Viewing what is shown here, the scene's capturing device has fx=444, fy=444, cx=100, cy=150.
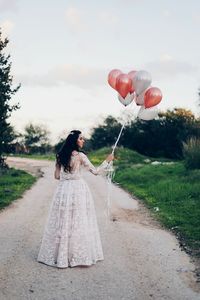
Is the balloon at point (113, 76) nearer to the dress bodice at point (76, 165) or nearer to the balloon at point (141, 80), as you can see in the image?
the balloon at point (141, 80)

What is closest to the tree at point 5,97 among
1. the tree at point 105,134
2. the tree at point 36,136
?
the tree at point 105,134

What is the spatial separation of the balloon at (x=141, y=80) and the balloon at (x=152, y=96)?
0.14 m

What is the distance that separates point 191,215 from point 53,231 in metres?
6.37

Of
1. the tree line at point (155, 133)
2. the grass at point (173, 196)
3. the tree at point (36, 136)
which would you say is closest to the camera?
the grass at point (173, 196)

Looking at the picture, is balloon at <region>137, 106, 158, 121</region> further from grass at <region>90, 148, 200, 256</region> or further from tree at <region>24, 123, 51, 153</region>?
tree at <region>24, 123, 51, 153</region>

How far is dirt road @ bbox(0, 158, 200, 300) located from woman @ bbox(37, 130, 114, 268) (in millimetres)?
227

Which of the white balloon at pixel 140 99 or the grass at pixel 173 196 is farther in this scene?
the grass at pixel 173 196

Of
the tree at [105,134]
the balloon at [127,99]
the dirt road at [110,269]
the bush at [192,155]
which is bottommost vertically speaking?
the dirt road at [110,269]

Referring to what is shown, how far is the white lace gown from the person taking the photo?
764cm

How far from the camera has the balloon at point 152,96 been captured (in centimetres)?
923

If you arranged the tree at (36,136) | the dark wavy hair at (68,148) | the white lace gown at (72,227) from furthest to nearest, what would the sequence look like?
the tree at (36,136) < the dark wavy hair at (68,148) < the white lace gown at (72,227)

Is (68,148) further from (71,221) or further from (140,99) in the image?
(140,99)

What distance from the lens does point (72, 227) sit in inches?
307

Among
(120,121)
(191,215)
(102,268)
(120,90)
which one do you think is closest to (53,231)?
(102,268)
